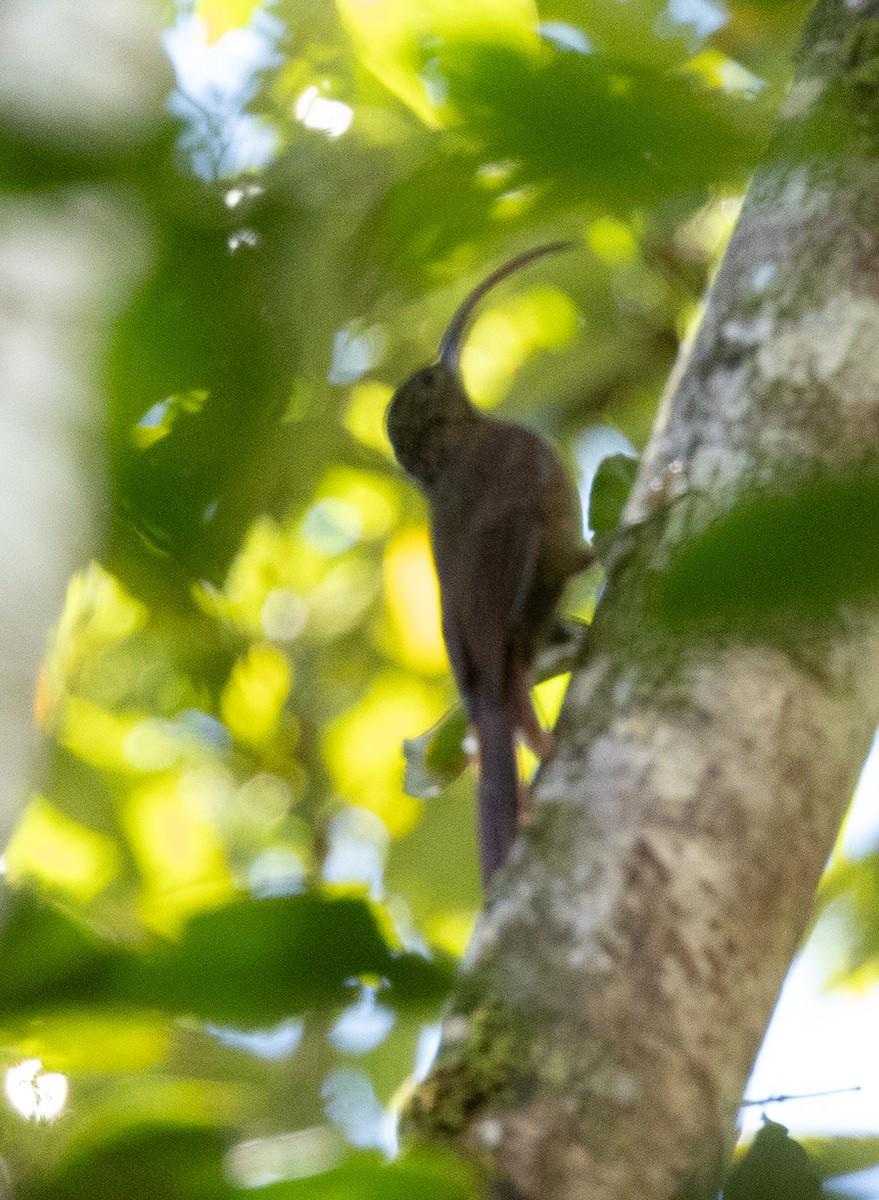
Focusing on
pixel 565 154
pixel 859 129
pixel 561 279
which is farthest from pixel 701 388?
pixel 561 279

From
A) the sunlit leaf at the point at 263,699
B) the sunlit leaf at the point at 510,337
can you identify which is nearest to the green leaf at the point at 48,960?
the sunlit leaf at the point at 263,699

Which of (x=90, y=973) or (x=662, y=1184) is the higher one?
(x=90, y=973)

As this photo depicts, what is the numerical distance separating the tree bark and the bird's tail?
78 cm

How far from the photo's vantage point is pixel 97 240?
89 centimetres

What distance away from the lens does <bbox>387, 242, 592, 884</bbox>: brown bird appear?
3.06 metres

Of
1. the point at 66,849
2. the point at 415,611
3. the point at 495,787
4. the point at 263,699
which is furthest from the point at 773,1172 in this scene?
the point at 415,611

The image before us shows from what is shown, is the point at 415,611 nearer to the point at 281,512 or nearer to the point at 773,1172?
the point at 281,512

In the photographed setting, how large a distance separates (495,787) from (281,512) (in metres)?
1.18

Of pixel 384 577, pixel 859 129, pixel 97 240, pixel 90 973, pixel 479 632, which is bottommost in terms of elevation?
pixel 384 577

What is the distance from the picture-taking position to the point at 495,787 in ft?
9.27

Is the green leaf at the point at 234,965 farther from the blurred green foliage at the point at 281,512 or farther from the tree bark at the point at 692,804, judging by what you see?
the tree bark at the point at 692,804

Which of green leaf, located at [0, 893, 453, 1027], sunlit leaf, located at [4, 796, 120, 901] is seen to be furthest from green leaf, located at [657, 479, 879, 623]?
sunlit leaf, located at [4, 796, 120, 901]

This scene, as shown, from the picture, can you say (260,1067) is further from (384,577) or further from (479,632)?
(384,577)

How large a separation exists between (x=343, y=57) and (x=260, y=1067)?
8.04ft
